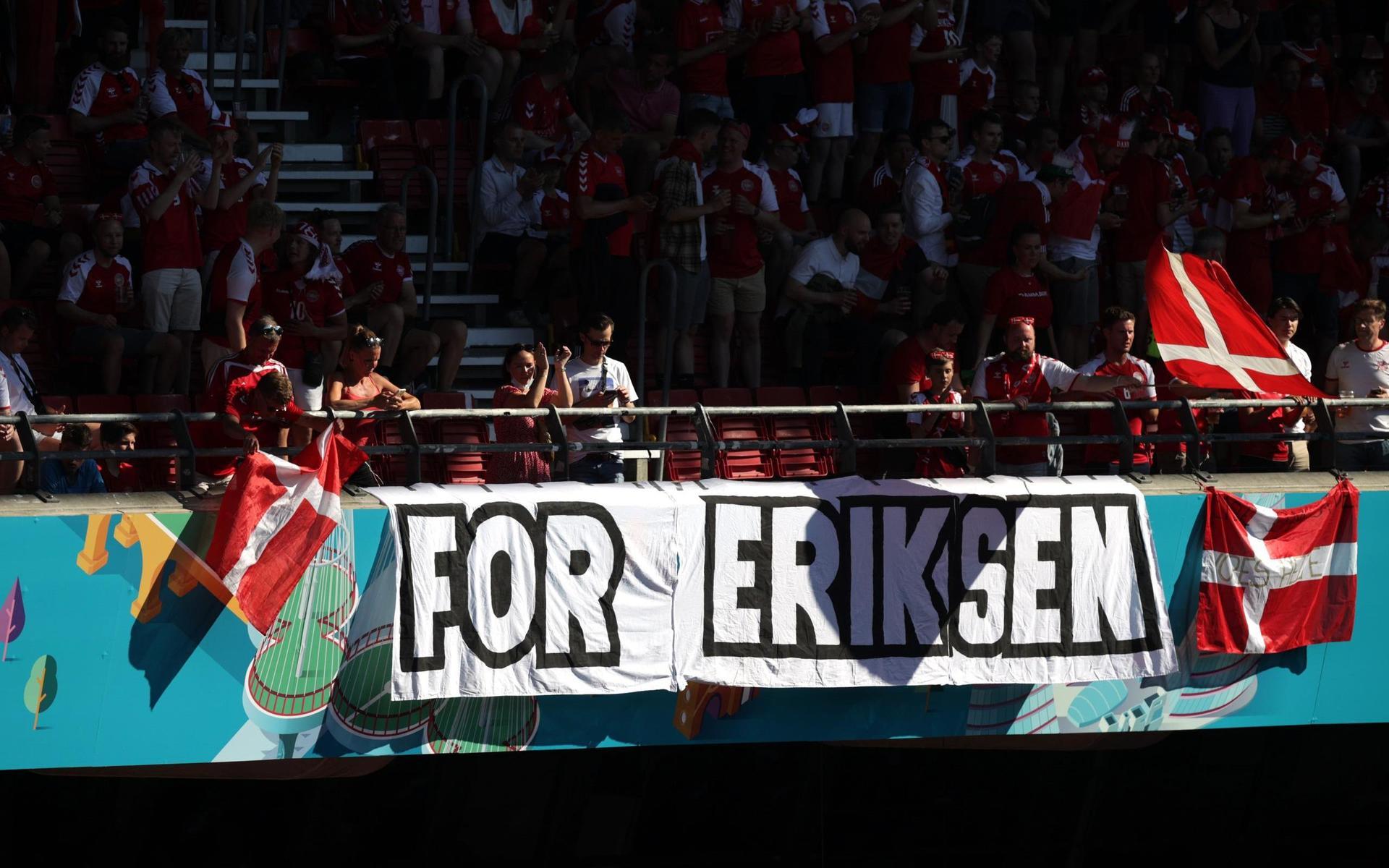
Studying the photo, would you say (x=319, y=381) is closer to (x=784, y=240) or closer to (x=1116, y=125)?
(x=784, y=240)

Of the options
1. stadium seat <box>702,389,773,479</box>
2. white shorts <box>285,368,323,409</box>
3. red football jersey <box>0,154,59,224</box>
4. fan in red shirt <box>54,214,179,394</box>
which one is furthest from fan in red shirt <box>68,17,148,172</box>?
stadium seat <box>702,389,773,479</box>

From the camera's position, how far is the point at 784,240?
41.8 feet

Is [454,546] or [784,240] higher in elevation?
[784,240]

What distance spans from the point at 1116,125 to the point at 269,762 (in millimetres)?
8751

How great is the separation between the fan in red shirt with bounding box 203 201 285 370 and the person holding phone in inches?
81.1

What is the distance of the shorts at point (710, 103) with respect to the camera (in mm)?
13836

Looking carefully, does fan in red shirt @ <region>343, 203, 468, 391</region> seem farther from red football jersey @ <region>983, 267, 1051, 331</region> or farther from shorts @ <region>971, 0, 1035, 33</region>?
shorts @ <region>971, 0, 1035, 33</region>

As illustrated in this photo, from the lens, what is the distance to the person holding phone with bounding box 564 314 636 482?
9.60 metres

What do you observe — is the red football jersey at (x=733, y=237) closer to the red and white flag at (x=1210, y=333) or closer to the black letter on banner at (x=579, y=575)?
the red and white flag at (x=1210, y=333)

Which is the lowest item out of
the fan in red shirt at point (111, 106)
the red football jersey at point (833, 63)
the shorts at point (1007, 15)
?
the fan in red shirt at point (111, 106)

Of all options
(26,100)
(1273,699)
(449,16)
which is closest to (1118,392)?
(1273,699)

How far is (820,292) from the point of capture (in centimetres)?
1243

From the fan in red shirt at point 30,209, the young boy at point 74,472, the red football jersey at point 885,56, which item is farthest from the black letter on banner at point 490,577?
the red football jersey at point 885,56

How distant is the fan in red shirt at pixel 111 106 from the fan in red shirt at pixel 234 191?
2.40 ft
